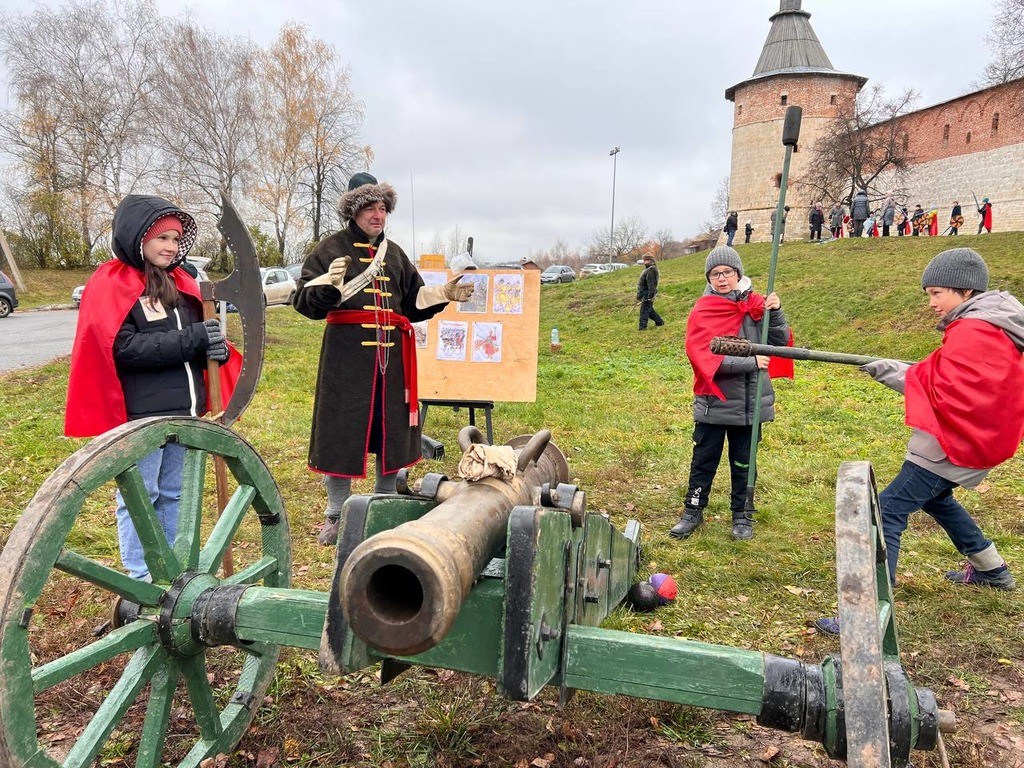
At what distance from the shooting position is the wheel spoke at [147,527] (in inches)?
82.1

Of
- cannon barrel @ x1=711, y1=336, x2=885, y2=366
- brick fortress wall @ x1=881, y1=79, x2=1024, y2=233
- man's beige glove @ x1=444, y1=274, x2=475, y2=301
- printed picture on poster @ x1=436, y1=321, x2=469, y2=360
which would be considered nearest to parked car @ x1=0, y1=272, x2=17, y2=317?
printed picture on poster @ x1=436, y1=321, x2=469, y2=360

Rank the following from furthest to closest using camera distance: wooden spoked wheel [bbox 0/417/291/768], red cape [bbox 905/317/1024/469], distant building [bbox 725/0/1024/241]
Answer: distant building [bbox 725/0/1024/241], red cape [bbox 905/317/1024/469], wooden spoked wheel [bbox 0/417/291/768]

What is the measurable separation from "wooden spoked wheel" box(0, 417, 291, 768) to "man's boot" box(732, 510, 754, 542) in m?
3.08

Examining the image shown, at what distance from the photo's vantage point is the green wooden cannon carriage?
1491 millimetres

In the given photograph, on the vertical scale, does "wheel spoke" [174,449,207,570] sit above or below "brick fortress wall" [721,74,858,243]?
below

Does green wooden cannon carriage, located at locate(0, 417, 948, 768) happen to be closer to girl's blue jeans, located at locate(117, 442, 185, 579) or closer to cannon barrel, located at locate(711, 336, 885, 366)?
girl's blue jeans, located at locate(117, 442, 185, 579)

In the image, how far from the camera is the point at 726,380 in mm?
4527

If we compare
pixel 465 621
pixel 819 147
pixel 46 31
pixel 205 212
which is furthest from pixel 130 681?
pixel 819 147

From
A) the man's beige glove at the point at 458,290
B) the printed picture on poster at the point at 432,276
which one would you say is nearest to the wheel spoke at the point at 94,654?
the man's beige glove at the point at 458,290

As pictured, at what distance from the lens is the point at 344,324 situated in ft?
13.2

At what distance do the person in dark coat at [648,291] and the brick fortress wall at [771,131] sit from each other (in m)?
26.9

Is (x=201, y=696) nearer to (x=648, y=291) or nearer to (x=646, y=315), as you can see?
(x=648, y=291)

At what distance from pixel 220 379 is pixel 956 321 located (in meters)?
3.48

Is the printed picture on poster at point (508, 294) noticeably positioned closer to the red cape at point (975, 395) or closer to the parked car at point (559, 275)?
the red cape at point (975, 395)
